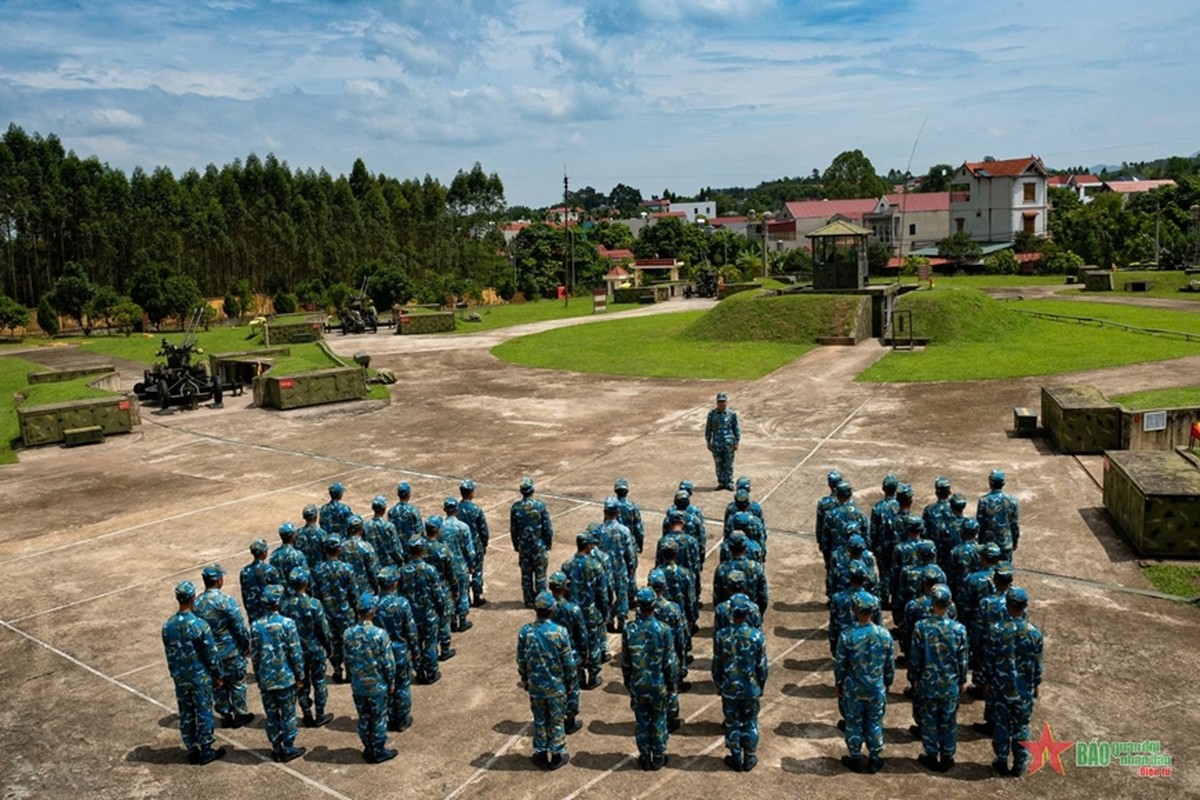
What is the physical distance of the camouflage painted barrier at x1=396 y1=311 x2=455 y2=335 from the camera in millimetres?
49438

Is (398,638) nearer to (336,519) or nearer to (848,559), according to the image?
(336,519)

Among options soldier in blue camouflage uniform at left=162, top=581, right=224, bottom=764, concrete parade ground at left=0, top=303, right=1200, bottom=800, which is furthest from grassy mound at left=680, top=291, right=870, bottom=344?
soldier in blue camouflage uniform at left=162, top=581, right=224, bottom=764

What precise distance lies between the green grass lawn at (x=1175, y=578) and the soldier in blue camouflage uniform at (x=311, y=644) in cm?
1000

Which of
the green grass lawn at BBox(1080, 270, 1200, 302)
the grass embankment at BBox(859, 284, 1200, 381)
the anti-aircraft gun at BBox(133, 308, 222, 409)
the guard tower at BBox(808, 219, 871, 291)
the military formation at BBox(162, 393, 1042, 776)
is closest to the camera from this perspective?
the military formation at BBox(162, 393, 1042, 776)

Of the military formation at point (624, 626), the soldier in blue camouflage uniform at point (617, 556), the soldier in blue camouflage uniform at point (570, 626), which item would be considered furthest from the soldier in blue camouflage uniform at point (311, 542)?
the soldier in blue camouflage uniform at point (570, 626)

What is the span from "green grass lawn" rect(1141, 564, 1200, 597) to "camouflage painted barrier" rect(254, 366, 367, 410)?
22205mm

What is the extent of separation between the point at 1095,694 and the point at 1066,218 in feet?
265

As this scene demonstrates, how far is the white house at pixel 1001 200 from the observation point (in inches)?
3349

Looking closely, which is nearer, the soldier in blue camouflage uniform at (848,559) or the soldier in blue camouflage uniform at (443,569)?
the soldier in blue camouflage uniform at (848,559)

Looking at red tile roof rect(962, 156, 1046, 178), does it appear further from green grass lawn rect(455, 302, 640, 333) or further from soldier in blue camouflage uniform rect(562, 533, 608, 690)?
soldier in blue camouflage uniform rect(562, 533, 608, 690)

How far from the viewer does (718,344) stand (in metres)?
37.1

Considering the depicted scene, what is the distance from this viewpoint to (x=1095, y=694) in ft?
30.6

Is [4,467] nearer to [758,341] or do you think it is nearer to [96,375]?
[96,375]

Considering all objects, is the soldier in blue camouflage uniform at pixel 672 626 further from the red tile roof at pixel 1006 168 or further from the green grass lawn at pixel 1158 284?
the red tile roof at pixel 1006 168
